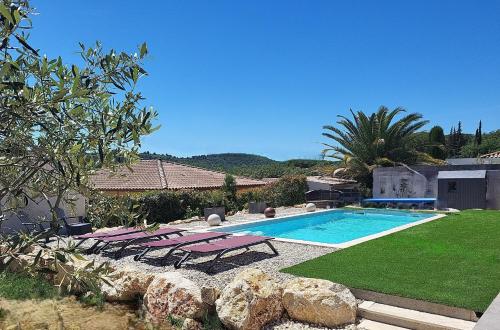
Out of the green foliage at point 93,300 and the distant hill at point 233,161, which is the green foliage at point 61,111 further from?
the distant hill at point 233,161

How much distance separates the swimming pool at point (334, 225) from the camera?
15789 millimetres

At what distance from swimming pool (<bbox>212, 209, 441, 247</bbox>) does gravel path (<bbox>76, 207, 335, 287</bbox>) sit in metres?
3.14

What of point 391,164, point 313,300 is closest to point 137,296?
point 313,300

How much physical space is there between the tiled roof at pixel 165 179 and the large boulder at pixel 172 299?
18.0m

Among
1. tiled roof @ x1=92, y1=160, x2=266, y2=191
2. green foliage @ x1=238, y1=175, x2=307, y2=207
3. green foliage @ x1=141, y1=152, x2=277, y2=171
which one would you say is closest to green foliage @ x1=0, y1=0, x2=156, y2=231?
green foliage @ x1=238, y1=175, x2=307, y2=207

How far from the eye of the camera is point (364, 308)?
21.8ft

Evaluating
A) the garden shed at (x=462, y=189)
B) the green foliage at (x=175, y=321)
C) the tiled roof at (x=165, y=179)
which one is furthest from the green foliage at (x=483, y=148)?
the green foliage at (x=175, y=321)

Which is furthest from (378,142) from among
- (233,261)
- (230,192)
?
(233,261)

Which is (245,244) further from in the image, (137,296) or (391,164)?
(391,164)

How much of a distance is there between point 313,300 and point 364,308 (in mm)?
900

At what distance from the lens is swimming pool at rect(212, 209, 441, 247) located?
15789mm

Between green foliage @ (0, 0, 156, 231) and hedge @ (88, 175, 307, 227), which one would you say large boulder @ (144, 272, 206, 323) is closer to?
green foliage @ (0, 0, 156, 231)

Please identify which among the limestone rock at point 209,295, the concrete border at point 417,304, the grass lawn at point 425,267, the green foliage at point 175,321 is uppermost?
the grass lawn at point 425,267

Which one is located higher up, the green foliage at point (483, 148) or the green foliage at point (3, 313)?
the green foliage at point (483, 148)
